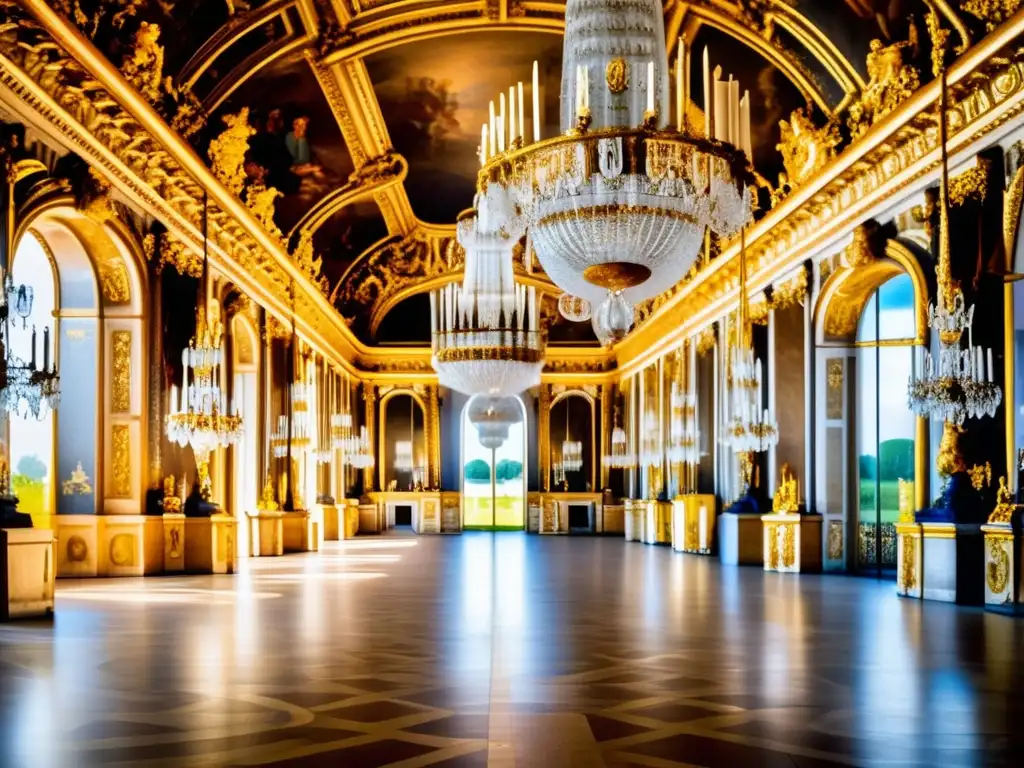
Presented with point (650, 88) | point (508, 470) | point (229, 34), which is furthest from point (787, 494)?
point (508, 470)

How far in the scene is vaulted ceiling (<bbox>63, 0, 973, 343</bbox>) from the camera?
13.2 meters

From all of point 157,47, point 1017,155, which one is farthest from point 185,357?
point 1017,155

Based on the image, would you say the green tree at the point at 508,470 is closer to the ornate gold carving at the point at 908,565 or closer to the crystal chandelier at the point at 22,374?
the ornate gold carving at the point at 908,565

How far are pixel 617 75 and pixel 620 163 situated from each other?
2.71 feet

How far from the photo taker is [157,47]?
12.5 meters

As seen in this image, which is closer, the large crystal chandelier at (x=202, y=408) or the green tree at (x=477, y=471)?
the large crystal chandelier at (x=202, y=408)

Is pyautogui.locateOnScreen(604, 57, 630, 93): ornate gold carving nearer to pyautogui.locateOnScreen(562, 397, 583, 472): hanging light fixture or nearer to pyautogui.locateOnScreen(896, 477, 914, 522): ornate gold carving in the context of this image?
pyautogui.locateOnScreen(896, 477, 914, 522): ornate gold carving

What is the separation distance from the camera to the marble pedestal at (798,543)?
16.0 metres

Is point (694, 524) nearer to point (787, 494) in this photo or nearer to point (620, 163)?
point (787, 494)

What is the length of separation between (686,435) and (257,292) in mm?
8545

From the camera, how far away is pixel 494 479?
34.4 metres

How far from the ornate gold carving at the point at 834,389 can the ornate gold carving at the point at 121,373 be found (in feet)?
31.3

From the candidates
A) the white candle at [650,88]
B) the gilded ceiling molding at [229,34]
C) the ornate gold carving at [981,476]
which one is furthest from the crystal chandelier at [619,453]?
the white candle at [650,88]

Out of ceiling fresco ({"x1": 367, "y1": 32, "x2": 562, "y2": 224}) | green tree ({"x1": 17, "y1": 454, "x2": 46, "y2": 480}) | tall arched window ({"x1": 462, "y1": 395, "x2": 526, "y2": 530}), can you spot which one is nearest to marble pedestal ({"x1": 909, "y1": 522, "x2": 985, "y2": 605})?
ceiling fresco ({"x1": 367, "y1": 32, "x2": 562, "y2": 224})
